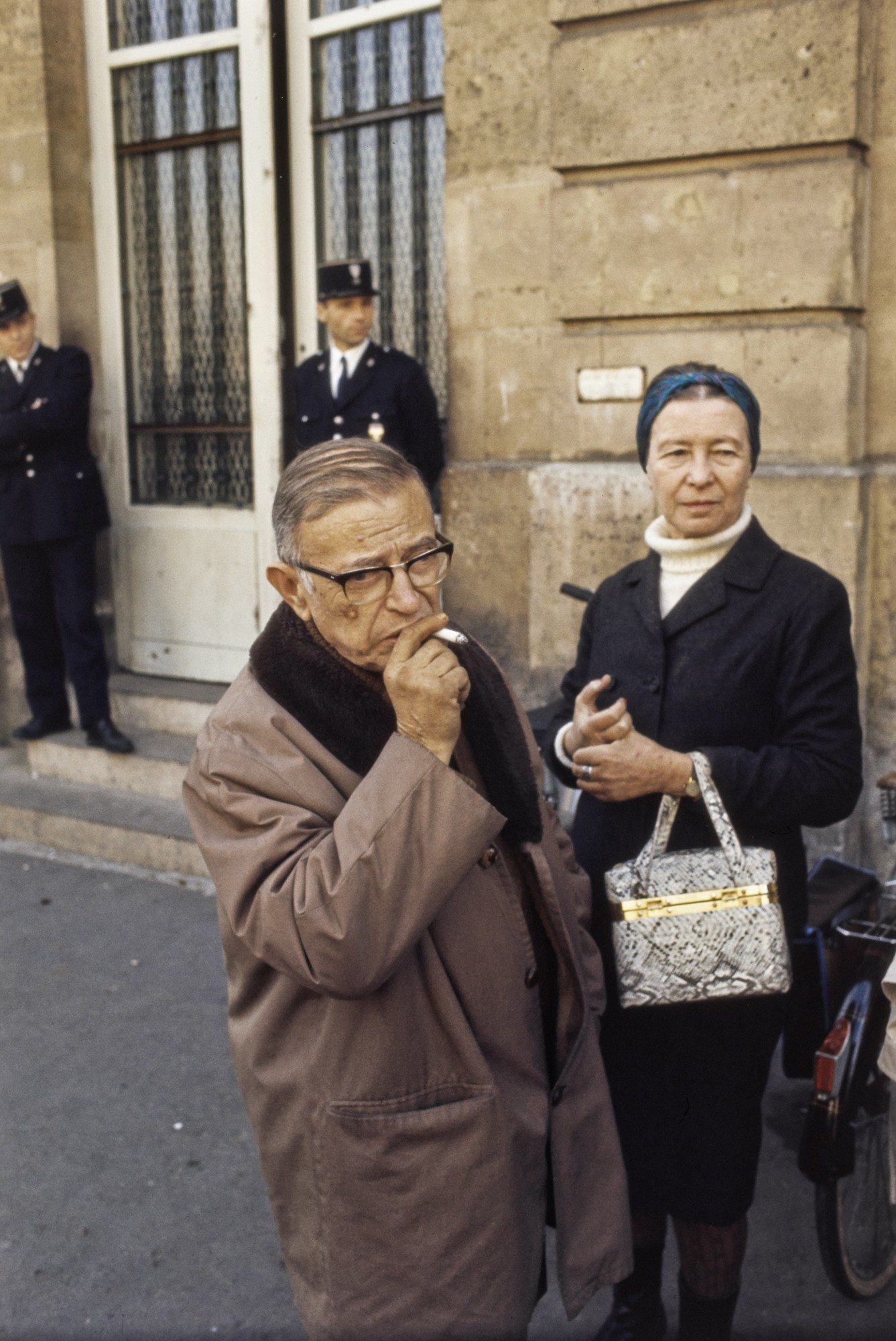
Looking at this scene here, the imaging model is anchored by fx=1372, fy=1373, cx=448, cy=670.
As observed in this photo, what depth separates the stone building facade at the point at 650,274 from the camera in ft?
14.4

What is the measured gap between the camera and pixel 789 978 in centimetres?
236

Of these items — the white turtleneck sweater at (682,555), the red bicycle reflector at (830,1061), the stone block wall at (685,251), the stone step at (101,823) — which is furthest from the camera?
the stone step at (101,823)

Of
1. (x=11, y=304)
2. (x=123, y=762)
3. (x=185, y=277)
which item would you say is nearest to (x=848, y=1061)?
(x=123, y=762)

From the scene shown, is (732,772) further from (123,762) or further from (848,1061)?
(123,762)

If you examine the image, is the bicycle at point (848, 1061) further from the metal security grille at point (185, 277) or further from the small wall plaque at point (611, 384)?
the metal security grille at point (185, 277)

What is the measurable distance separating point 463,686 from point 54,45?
607cm

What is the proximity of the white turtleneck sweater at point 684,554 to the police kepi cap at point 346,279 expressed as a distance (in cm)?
333

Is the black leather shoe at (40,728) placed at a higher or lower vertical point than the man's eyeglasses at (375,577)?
lower

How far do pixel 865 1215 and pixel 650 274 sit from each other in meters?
3.08

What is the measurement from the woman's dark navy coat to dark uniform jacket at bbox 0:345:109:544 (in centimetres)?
436

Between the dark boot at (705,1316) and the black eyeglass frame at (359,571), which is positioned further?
the dark boot at (705,1316)

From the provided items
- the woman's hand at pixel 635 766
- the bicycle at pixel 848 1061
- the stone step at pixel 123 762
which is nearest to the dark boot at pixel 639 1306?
the bicycle at pixel 848 1061

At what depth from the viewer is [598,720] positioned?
238cm

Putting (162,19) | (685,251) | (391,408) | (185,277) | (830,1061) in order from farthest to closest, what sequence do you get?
(185,277) < (162,19) < (391,408) < (685,251) < (830,1061)
